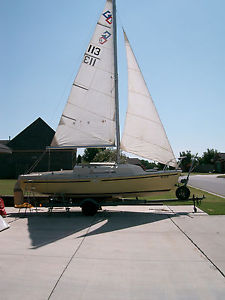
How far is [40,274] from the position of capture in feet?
15.0

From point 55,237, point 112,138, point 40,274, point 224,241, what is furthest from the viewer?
point 112,138

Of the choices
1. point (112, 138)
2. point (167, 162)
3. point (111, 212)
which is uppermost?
point (112, 138)

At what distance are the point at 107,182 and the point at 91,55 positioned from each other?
5.68m

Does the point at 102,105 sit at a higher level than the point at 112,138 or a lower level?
higher

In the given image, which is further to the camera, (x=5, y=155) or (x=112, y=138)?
(x=5, y=155)

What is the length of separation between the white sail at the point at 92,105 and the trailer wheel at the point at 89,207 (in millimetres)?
2740

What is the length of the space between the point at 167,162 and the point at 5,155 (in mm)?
36761

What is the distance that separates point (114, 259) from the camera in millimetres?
5363

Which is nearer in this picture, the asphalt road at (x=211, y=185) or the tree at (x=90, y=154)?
the asphalt road at (x=211, y=185)

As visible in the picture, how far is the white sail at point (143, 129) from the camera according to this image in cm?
1088

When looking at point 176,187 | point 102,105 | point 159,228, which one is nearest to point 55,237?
point 159,228

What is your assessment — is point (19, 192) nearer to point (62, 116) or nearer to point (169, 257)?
point (62, 116)

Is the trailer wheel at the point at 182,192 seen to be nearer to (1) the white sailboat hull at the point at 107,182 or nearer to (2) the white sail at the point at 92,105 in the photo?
(1) the white sailboat hull at the point at 107,182

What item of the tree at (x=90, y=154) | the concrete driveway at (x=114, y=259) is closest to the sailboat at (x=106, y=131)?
the concrete driveway at (x=114, y=259)
